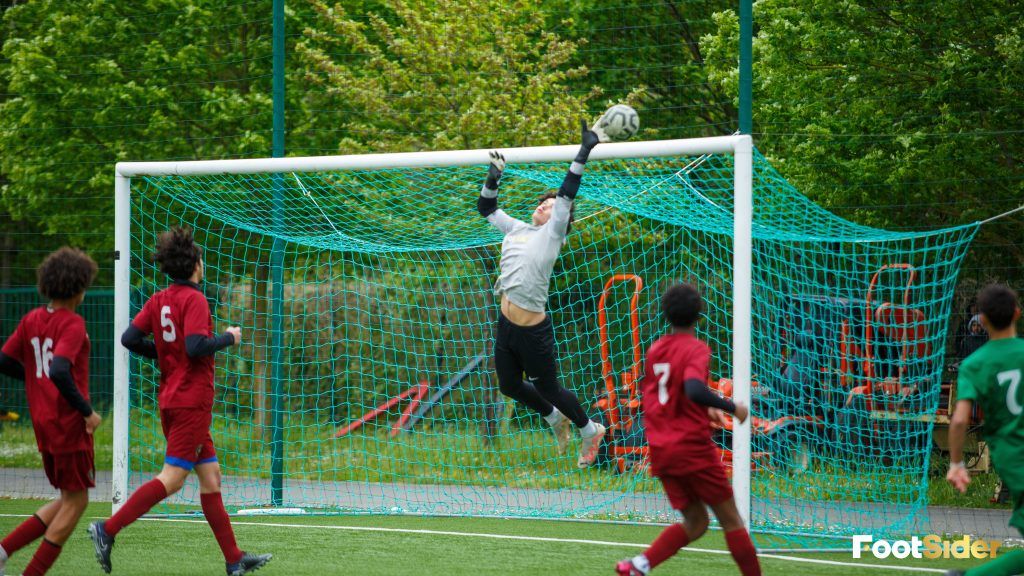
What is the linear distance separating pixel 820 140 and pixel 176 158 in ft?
25.7

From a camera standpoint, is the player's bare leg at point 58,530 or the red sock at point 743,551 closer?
the red sock at point 743,551

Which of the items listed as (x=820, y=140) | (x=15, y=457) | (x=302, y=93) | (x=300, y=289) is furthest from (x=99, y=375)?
(x=820, y=140)

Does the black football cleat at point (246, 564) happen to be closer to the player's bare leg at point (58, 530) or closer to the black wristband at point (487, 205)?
the player's bare leg at point (58, 530)

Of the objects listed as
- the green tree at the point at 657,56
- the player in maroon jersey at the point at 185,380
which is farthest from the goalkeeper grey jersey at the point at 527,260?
the green tree at the point at 657,56

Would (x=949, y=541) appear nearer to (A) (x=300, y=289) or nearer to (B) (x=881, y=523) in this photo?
(B) (x=881, y=523)

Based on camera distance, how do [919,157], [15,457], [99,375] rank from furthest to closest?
[99,375]
[15,457]
[919,157]

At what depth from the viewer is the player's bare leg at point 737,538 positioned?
5.13 meters

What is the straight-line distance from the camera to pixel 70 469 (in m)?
5.53

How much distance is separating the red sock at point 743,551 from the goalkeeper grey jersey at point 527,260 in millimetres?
2542

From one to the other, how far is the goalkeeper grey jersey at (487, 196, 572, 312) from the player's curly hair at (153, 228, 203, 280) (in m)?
2.16

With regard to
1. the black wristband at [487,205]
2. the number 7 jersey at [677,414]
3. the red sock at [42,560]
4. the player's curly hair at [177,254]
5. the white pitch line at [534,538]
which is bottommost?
the white pitch line at [534,538]

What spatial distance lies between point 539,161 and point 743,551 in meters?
3.31

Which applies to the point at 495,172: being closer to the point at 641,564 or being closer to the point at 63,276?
the point at 63,276

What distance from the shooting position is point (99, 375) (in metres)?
14.5
